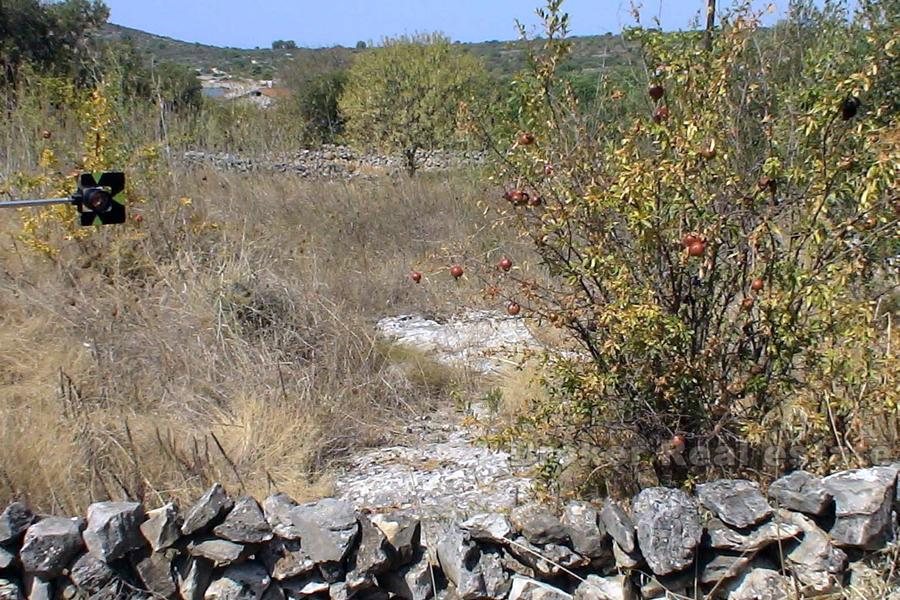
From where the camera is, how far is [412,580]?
10.8 feet

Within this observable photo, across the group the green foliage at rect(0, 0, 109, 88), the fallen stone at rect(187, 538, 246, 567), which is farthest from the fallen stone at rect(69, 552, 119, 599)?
the green foliage at rect(0, 0, 109, 88)

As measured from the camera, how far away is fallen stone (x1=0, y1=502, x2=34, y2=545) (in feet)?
10.9

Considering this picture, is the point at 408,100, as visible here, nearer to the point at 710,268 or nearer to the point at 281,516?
the point at 710,268

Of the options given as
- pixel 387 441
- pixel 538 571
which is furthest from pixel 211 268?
pixel 538 571

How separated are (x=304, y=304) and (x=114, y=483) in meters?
2.15

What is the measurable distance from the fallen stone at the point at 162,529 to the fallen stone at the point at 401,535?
0.68 meters

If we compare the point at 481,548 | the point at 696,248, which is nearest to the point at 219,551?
the point at 481,548

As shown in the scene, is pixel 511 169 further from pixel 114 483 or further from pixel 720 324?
pixel 114 483

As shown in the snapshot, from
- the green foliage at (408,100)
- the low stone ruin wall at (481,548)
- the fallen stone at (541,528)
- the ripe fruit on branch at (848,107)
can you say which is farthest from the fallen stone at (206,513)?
the green foliage at (408,100)

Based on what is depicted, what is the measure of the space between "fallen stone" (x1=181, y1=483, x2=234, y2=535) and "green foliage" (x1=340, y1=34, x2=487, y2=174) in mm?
7914

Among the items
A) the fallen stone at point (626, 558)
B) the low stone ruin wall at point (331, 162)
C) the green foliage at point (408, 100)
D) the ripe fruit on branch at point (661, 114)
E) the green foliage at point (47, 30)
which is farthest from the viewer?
the green foliage at point (47, 30)

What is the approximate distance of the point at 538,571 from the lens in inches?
128

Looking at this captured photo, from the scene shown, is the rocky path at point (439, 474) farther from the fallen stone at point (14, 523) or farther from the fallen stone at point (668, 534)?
the fallen stone at point (14, 523)

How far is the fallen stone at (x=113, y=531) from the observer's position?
3242mm
